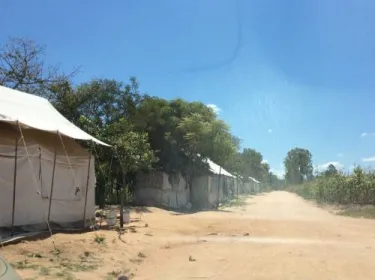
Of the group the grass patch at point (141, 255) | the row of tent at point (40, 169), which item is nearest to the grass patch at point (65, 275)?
the grass patch at point (141, 255)

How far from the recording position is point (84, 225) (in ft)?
48.2

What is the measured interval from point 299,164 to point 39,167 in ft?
338

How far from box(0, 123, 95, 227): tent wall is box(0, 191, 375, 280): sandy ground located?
49.2 inches

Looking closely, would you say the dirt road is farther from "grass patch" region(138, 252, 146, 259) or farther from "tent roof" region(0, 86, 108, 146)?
"tent roof" region(0, 86, 108, 146)

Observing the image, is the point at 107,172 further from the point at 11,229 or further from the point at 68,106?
the point at 11,229

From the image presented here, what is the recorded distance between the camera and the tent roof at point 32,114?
38.9 ft

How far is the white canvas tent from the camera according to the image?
38.3 feet

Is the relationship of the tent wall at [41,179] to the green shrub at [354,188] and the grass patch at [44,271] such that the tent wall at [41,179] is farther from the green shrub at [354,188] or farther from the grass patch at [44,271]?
the green shrub at [354,188]

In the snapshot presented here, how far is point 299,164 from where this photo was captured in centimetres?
11006

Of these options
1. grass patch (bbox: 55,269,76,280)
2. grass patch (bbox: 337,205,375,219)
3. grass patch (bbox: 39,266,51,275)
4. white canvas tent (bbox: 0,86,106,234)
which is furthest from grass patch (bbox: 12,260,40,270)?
grass patch (bbox: 337,205,375,219)

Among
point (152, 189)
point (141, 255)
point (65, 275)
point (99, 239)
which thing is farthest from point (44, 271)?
point (152, 189)

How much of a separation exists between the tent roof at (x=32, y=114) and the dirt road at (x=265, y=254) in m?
4.74

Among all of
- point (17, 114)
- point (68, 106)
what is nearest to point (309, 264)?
point (17, 114)

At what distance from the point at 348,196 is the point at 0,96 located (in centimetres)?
2786
